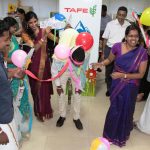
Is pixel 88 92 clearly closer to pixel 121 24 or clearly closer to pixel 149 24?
pixel 121 24

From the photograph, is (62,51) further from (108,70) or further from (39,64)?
(108,70)

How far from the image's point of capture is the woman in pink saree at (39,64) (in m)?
2.56

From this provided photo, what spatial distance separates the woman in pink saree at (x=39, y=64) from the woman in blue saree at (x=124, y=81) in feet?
2.04

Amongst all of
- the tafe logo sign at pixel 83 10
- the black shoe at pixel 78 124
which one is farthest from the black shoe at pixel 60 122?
the tafe logo sign at pixel 83 10

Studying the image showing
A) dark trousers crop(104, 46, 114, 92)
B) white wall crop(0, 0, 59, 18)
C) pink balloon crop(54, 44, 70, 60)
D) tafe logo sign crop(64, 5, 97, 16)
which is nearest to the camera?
pink balloon crop(54, 44, 70, 60)

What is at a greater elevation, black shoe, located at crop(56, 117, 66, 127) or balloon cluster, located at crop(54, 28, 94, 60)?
balloon cluster, located at crop(54, 28, 94, 60)

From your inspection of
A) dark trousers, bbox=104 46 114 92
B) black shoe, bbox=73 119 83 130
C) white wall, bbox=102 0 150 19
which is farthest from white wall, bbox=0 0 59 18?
black shoe, bbox=73 119 83 130

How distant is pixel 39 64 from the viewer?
2.68 metres

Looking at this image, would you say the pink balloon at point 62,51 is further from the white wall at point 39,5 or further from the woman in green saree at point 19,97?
the white wall at point 39,5

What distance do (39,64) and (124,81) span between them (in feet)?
3.11

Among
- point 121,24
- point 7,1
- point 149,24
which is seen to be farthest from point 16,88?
point 7,1

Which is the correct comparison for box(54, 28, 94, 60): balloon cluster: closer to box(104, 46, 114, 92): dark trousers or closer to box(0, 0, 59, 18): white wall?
box(104, 46, 114, 92): dark trousers

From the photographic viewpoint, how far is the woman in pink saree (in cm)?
256

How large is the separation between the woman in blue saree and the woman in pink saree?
0.62m
